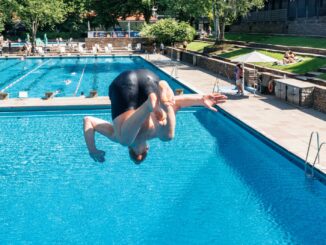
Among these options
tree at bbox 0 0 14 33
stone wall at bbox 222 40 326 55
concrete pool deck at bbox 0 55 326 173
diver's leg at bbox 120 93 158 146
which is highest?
tree at bbox 0 0 14 33

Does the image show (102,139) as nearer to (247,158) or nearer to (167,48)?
(247,158)

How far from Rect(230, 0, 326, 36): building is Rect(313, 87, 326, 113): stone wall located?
14602mm

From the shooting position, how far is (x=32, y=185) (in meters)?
11.4

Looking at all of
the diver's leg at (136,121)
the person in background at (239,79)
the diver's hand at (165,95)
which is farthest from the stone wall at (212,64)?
the diver's hand at (165,95)

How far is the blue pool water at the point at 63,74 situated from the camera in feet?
85.6

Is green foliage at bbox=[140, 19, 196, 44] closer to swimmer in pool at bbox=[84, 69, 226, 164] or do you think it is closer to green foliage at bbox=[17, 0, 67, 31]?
green foliage at bbox=[17, 0, 67, 31]

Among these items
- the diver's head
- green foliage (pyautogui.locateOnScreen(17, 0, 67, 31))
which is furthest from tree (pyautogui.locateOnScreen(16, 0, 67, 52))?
the diver's head

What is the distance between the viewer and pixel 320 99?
17.2 meters

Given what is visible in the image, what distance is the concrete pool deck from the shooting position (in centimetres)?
1317

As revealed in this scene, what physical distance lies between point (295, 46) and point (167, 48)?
20.0 metres

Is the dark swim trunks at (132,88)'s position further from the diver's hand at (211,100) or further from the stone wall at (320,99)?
the stone wall at (320,99)

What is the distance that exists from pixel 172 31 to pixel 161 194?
39754 millimetres

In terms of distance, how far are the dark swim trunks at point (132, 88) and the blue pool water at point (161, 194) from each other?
4.35 metres

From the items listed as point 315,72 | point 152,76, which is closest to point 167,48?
point 315,72
